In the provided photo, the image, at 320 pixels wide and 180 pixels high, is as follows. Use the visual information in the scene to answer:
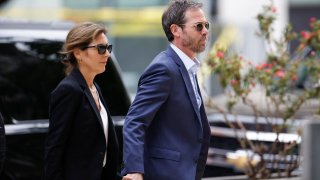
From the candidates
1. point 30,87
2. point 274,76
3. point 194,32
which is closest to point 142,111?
point 194,32

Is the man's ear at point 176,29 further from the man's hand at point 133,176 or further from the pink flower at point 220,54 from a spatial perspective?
the pink flower at point 220,54

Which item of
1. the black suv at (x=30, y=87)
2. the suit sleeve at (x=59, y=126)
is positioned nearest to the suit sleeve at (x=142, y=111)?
the suit sleeve at (x=59, y=126)

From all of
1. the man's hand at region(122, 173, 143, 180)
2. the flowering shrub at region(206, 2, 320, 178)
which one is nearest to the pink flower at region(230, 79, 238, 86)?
the flowering shrub at region(206, 2, 320, 178)

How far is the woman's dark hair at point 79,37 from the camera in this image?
5.34 metres

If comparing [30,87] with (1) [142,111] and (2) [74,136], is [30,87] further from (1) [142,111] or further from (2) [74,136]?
(1) [142,111]

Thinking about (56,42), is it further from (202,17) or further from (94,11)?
(94,11)

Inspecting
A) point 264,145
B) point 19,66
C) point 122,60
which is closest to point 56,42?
point 19,66

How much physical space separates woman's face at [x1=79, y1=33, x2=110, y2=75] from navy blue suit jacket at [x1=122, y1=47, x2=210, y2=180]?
284 mm

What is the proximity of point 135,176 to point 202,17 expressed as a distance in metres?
1.08

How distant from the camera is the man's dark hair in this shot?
5352mm

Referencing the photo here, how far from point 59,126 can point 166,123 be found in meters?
0.63

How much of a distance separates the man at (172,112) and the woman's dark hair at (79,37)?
0.40m

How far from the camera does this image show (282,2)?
28109 millimetres

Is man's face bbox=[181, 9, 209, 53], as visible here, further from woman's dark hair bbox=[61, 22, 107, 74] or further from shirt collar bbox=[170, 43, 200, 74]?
woman's dark hair bbox=[61, 22, 107, 74]
